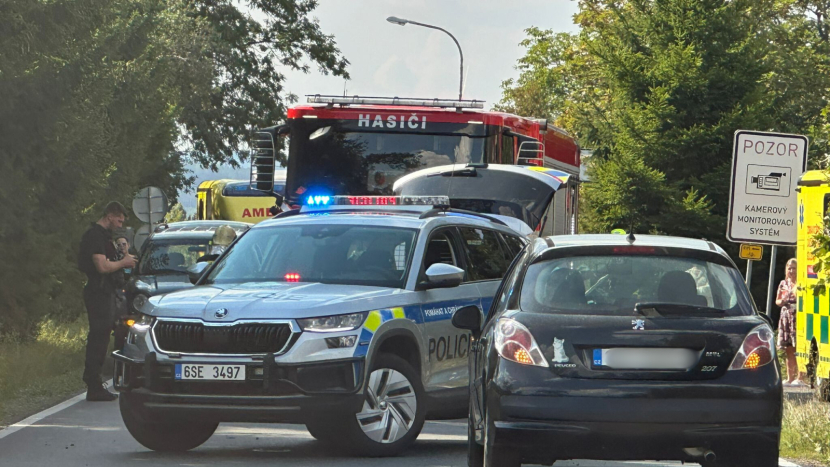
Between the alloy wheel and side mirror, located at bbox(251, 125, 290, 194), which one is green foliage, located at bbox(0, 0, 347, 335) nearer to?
side mirror, located at bbox(251, 125, 290, 194)

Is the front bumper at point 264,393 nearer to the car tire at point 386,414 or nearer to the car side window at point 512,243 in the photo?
the car tire at point 386,414

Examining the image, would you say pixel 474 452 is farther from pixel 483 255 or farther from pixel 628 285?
pixel 483 255

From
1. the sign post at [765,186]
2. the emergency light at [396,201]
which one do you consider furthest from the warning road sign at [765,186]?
the emergency light at [396,201]

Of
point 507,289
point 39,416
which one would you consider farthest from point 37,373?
point 507,289

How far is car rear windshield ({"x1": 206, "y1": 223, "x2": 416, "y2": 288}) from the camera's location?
421 inches

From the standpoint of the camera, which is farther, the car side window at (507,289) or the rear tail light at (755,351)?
the car side window at (507,289)

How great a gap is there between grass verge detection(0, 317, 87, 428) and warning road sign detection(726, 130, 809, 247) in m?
7.65

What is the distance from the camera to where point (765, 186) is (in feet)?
55.1

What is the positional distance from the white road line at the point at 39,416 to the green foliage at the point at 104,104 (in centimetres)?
516

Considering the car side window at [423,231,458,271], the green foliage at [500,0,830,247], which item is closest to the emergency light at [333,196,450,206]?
the car side window at [423,231,458,271]

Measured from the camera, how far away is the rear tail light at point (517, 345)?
24.9 feet

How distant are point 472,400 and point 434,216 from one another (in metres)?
2.62

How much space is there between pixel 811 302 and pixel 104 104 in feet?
40.9

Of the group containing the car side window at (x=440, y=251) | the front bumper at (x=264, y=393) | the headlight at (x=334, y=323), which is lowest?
the front bumper at (x=264, y=393)
